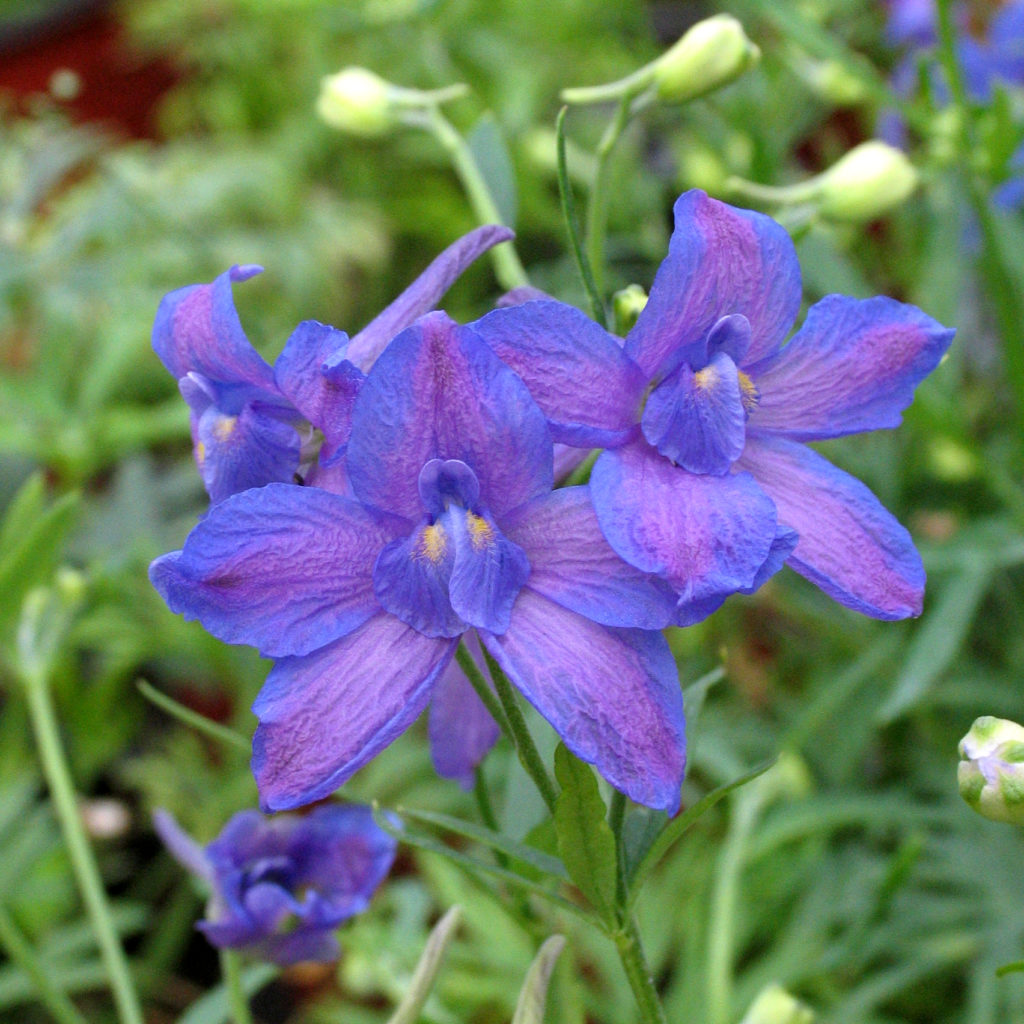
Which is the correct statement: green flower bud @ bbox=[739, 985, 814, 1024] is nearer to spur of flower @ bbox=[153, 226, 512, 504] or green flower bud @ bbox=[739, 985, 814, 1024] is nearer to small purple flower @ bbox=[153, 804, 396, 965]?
small purple flower @ bbox=[153, 804, 396, 965]

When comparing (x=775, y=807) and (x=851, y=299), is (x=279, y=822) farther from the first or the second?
(x=775, y=807)

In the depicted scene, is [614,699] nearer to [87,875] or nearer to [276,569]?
[276,569]

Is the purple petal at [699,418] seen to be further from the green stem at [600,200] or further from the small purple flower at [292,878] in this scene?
the small purple flower at [292,878]

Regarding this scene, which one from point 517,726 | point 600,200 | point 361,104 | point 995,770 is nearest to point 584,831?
point 517,726

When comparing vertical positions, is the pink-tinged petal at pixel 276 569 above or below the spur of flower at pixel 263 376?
below

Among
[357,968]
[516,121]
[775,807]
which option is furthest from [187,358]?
[516,121]

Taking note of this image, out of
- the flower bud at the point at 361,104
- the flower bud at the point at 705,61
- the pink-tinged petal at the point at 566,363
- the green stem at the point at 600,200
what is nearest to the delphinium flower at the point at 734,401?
the pink-tinged petal at the point at 566,363
